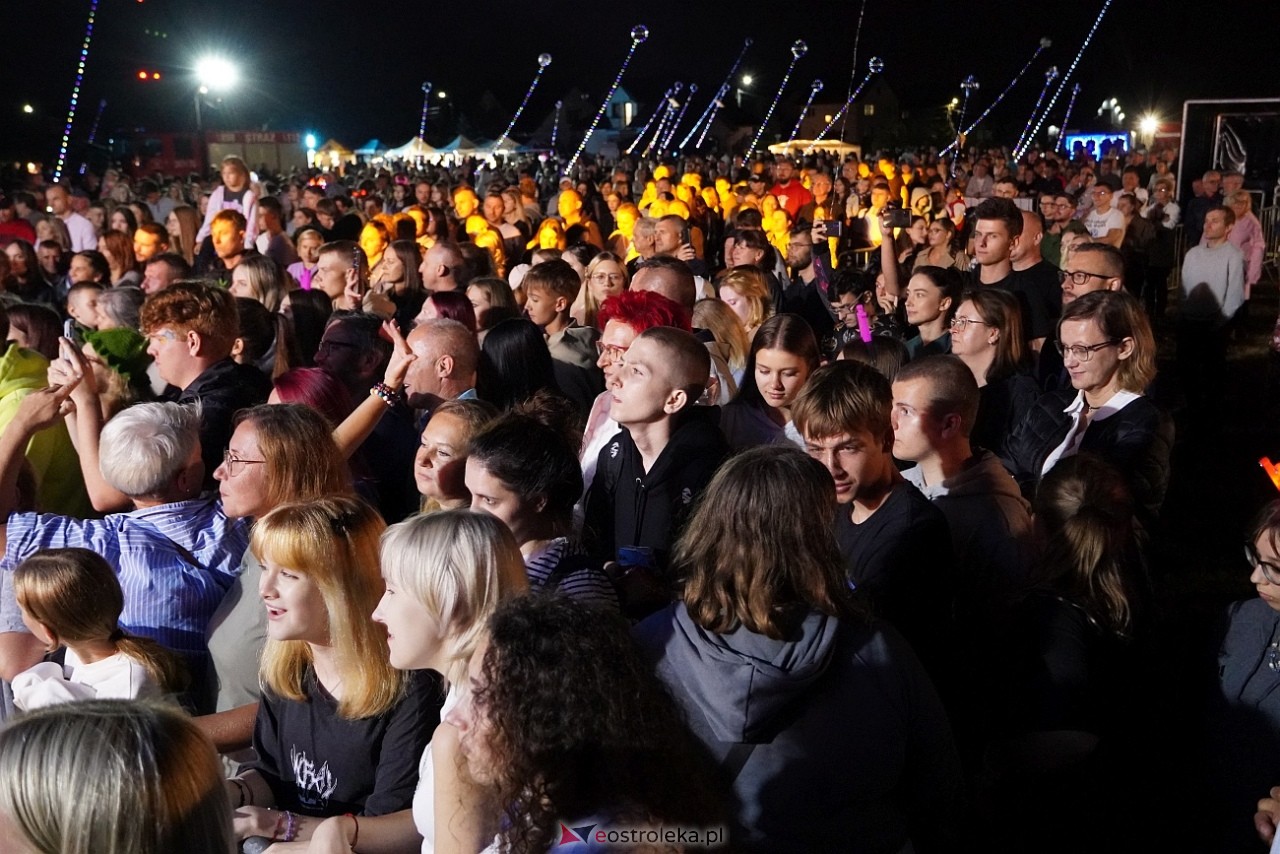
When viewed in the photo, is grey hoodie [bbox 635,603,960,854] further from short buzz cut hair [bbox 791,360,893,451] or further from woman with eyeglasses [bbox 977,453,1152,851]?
short buzz cut hair [bbox 791,360,893,451]

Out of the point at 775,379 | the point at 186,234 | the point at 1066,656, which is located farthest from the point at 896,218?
the point at 186,234

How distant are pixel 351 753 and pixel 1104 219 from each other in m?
10.9

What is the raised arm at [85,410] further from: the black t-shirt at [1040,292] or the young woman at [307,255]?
the black t-shirt at [1040,292]

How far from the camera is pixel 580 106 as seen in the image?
58375 millimetres

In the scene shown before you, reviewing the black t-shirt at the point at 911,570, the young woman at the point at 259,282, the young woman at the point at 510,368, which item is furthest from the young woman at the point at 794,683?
the young woman at the point at 259,282

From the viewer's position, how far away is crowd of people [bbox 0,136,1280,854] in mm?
1767

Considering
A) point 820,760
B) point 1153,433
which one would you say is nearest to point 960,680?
point 820,760

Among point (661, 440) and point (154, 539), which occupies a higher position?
point (661, 440)

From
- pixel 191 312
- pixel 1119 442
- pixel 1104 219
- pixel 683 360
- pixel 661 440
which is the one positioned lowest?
pixel 1119 442

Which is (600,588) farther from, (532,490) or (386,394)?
(386,394)

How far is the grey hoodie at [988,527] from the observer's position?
3.36 metres

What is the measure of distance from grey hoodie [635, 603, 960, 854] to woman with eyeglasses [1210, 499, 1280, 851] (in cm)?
109

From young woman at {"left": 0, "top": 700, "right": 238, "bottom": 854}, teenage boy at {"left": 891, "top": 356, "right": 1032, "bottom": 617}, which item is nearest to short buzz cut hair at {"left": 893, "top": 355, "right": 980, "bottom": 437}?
teenage boy at {"left": 891, "top": 356, "right": 1032, "bottom": 617}

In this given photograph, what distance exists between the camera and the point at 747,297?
6.17 metres
